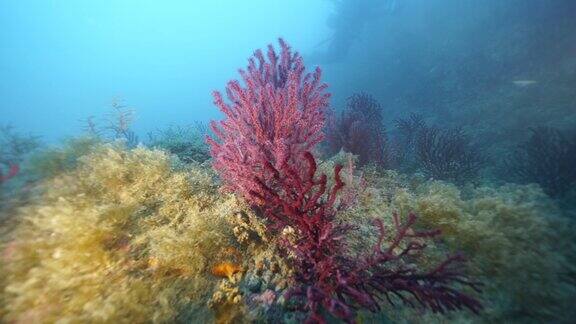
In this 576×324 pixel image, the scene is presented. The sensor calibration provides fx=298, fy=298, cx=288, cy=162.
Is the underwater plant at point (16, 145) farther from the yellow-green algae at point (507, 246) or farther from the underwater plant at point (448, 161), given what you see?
the underwater plant at point (448, 161)

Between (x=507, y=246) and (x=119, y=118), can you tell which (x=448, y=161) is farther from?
(x=119, y=118)

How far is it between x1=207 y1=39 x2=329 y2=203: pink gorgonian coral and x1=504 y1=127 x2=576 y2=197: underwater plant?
20.9 ft

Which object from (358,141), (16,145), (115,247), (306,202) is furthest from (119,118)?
(306,202)

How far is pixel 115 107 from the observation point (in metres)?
9.40

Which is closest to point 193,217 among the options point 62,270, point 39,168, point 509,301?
point 62,270

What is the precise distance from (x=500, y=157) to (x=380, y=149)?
4.13m

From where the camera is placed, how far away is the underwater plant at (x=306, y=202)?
199 cm

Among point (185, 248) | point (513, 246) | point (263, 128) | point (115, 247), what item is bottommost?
point (513, 246)

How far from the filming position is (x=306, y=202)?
2.38 m

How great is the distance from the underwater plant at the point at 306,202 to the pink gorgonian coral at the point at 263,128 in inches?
0.5

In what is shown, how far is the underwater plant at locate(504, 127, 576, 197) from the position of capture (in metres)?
6.75

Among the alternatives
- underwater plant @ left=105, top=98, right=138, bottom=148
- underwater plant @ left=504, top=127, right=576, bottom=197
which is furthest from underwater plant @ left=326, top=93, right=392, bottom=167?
underwater plant @ left=105, top=98, right=138, bottom=148

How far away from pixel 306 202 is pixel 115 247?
6.28 ft

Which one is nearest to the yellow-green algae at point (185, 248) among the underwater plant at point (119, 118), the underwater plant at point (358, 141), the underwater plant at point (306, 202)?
the underwater plant at point (306, 202)
